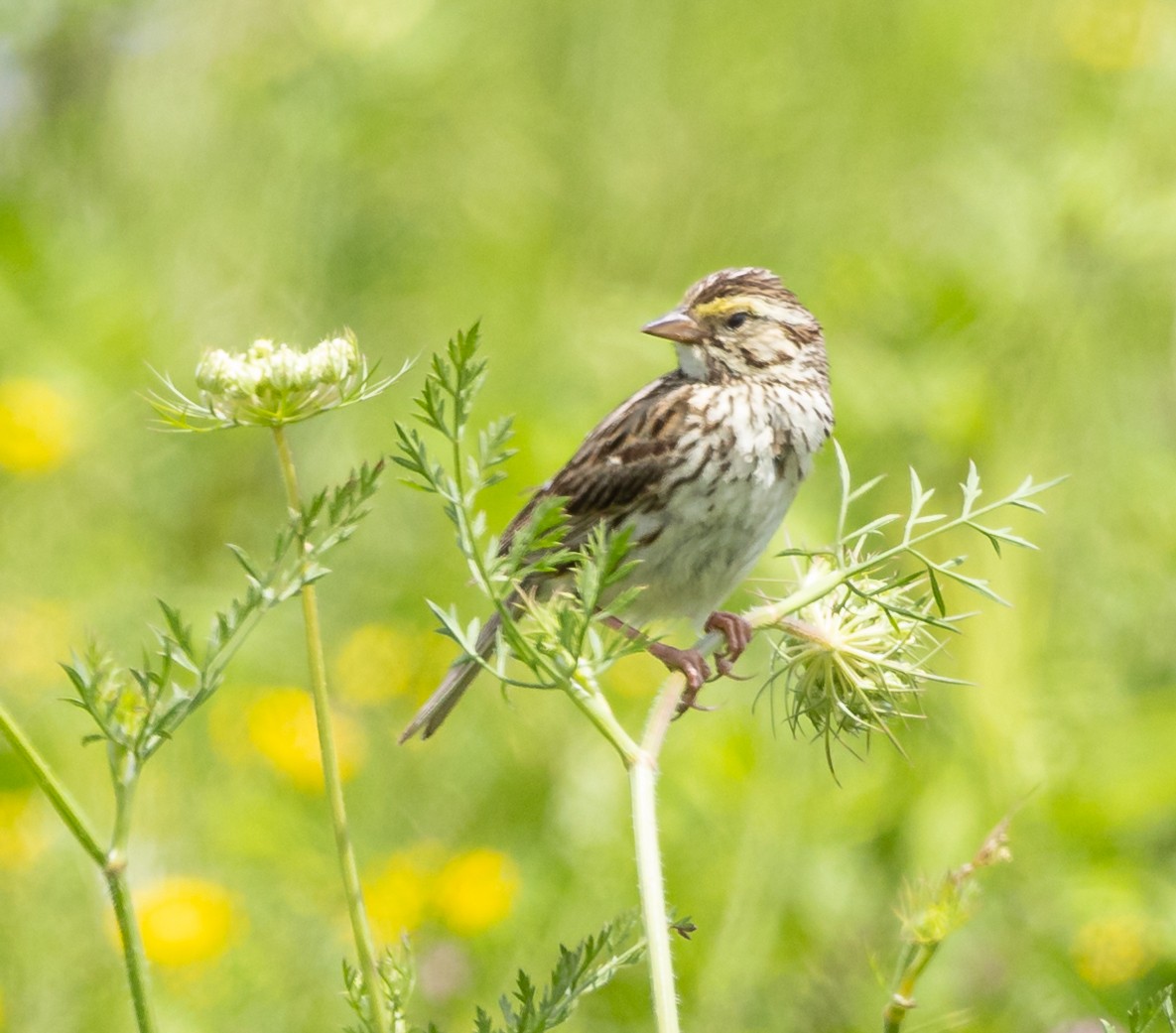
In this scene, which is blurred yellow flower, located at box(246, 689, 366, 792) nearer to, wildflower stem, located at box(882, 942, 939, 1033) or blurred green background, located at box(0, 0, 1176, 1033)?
blurred green background, located at box(0, 0, 1176, 1033)

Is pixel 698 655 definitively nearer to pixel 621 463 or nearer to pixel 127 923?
pixel 621 463

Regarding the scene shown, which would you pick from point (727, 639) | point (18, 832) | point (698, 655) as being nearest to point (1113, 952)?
point (727, 639)

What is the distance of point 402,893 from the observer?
4.21m

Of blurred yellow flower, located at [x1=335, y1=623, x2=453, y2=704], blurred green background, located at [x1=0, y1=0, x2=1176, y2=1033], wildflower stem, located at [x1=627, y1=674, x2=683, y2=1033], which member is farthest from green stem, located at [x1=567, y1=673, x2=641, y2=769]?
blurred yellow flower, located at [x1=335, y1=623, x2=453, y2=704]

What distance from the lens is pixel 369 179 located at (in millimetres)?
6855

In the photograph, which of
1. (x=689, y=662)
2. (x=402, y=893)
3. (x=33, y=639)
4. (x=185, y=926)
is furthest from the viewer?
(x=33, y=639)

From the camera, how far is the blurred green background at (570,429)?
4.16m

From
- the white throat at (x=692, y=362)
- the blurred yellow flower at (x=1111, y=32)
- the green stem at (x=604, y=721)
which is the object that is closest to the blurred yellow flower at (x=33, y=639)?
the white throat at (x=692, y=362)

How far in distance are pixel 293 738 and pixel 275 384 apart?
264 centimetres

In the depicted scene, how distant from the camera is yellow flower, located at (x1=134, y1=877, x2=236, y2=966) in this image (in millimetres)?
3896

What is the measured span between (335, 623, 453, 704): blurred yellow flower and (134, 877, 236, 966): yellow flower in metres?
1.11

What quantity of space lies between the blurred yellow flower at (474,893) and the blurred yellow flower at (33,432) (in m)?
2.31

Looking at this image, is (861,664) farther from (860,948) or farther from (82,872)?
(82,872)

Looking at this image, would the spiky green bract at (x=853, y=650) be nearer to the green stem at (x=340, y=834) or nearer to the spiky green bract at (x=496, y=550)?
the spiky green bract at (x=496, y=550)
